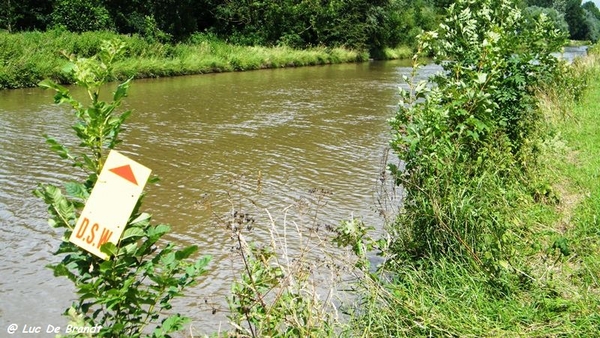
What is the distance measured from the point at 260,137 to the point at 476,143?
20.6 feet

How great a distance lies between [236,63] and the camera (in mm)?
25000

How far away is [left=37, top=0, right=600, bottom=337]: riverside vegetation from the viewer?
284 centimetres

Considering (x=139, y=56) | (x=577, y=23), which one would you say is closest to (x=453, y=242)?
(x=139, y=56)

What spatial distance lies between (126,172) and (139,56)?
20.9 metres

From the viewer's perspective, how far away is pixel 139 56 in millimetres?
22312

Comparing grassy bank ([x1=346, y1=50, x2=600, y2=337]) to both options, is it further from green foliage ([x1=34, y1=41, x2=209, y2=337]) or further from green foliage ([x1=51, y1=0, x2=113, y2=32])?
green foliage ([x1=51, y1=0, x2=113, y2=32])

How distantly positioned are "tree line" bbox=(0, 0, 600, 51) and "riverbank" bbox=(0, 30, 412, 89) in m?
1.66

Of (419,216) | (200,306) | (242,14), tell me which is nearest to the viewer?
(419,216)

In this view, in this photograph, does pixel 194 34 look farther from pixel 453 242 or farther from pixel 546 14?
pixel 453 242

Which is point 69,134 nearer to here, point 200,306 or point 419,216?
point 200,306

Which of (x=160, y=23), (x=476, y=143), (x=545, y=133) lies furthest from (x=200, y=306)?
(x=160, y=23)

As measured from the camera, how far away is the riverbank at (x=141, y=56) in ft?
58.1

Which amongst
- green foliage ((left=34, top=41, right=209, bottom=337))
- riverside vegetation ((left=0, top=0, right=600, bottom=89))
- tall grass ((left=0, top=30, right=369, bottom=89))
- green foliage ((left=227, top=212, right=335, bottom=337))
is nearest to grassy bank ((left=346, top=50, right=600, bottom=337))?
green foliage ((left=227, top=212, right=335, bottom=337))

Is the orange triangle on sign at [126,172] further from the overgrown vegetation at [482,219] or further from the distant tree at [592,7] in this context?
the distant tree at [592,7]
